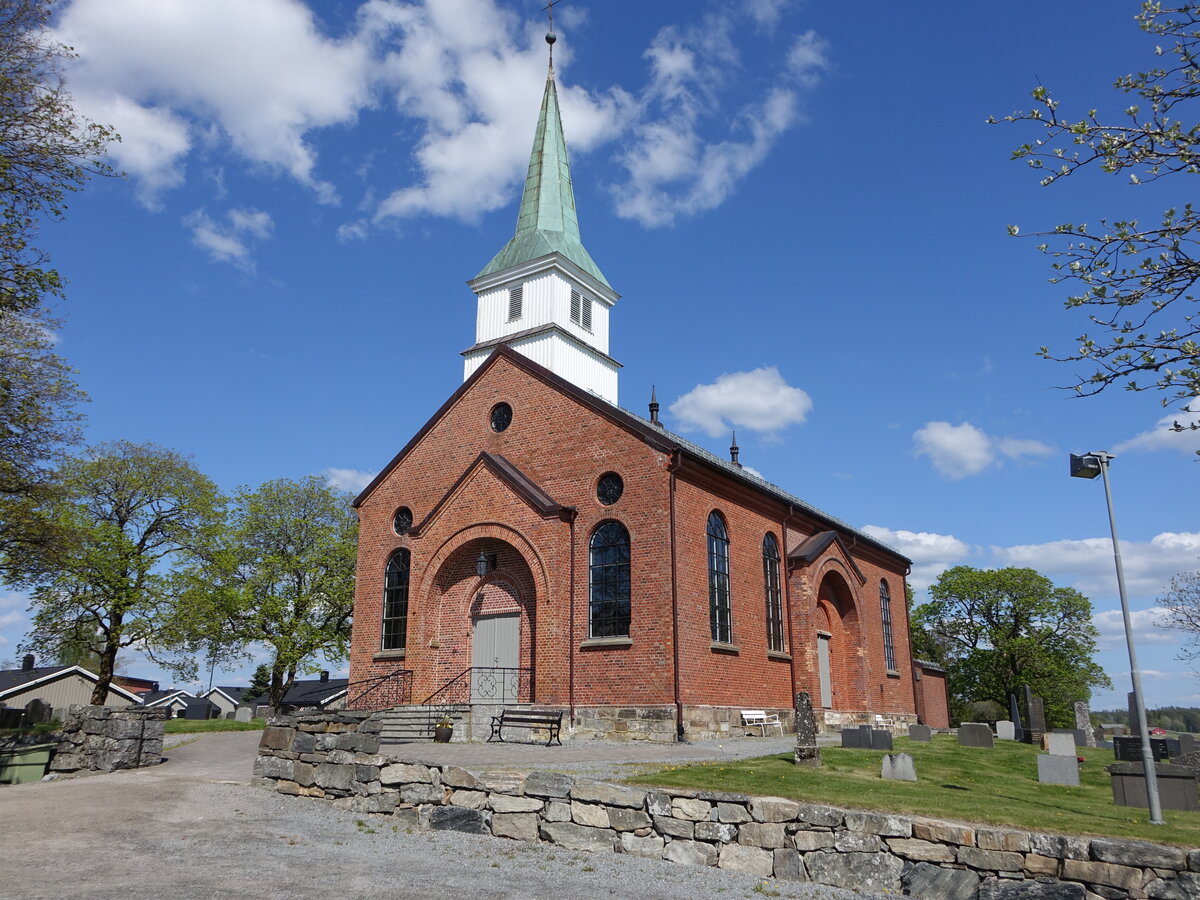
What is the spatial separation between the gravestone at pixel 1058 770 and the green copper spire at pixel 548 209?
19.6m

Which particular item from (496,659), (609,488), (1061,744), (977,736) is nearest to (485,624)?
(496,659)

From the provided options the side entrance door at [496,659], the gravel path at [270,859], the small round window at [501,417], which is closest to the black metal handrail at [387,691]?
the side entrance door at [496,659]

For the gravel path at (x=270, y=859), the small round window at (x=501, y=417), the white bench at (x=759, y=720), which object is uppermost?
the small round window at (x=501, y=417)

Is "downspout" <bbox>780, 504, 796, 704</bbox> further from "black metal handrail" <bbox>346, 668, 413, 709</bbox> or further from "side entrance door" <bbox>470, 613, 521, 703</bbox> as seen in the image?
"black metal handrail" <bbox>346, 668, 413, 709</bbox>

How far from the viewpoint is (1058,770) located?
14125 mm

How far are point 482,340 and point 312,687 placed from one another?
134 ft

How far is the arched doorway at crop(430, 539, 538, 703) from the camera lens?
21903mm

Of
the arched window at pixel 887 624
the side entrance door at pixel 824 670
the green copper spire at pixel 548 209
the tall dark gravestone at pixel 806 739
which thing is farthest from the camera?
the arched window at pixel 887 624

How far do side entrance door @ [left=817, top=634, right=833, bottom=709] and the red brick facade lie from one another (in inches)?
15.4

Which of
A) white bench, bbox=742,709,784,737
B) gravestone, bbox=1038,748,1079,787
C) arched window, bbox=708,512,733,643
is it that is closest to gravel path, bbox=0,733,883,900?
gravestone, bbox=1038,748,1079,787

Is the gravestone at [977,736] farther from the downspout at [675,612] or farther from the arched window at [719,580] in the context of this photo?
the downspout at [675,612]

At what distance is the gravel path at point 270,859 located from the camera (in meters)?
8.26

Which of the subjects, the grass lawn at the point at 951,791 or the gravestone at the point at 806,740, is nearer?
the grass lawn at the point at 951,791

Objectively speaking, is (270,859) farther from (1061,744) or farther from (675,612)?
(1061,744)
